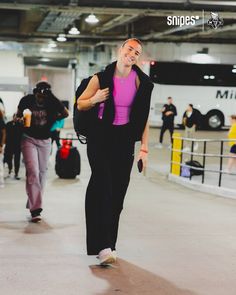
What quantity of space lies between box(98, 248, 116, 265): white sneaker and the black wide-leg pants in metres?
0.04

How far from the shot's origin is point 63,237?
6828 mm

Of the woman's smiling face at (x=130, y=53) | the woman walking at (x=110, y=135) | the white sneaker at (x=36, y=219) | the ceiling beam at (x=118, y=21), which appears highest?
the ceiling beam at (x=118, y=21)

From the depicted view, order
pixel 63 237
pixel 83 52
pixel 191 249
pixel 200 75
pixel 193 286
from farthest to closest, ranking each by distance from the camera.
A: pixel 83 52
pixel 200 75
pixel 63 237
pixel 191 249
pixel 193 286

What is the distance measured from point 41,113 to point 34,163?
0.68 metres

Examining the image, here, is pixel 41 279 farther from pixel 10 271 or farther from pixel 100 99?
pixel 100 99

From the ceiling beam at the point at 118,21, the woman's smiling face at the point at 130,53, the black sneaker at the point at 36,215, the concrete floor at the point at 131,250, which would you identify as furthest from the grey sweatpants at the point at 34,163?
the ceiling beam at the point at 118,21

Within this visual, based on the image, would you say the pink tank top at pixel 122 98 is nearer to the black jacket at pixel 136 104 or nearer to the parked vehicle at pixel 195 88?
the black jacket at pixel 136 104

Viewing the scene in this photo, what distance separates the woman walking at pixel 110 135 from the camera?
5.47 metres

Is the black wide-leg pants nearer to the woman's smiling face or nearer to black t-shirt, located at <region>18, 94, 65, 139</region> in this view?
the woman's smiling face

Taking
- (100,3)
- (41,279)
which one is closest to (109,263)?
(41,279)

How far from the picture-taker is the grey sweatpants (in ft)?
25.1

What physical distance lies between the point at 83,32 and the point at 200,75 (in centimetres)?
708

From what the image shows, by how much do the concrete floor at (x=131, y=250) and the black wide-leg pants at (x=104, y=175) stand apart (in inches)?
11.9

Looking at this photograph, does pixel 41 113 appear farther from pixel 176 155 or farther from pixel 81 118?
pixel 176 155
